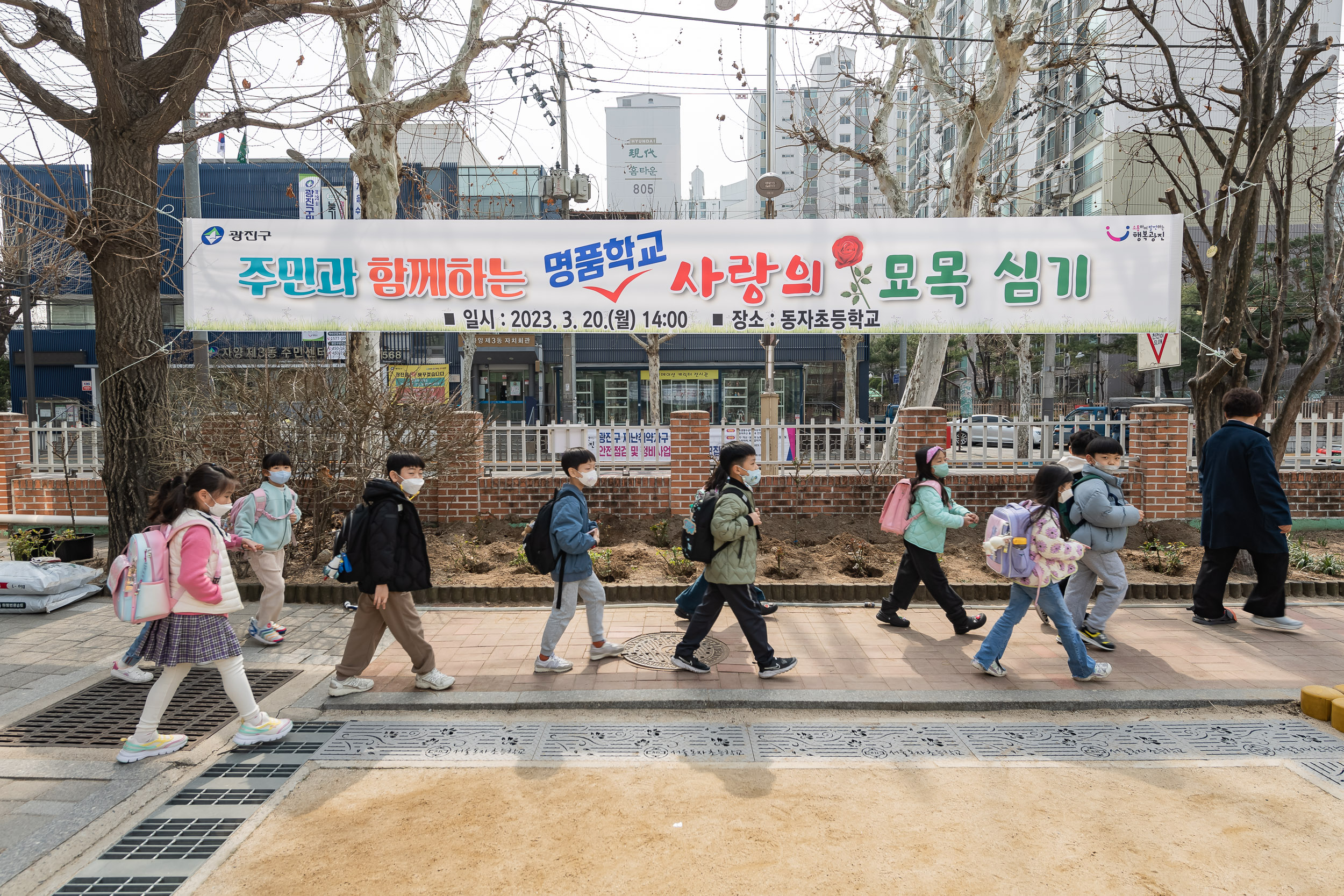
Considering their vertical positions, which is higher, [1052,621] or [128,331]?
[128,331]

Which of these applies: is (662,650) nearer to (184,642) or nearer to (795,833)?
(795,833)

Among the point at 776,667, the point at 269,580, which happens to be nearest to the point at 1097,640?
the point at 776,667

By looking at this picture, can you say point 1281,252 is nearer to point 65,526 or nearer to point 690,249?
point 690,249

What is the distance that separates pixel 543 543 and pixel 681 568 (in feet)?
8.65

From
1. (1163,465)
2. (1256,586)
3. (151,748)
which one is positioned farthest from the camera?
(1163,465)

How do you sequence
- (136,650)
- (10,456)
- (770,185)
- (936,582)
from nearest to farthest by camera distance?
(136,650) < (936,582) < (10,456) < (770,185)

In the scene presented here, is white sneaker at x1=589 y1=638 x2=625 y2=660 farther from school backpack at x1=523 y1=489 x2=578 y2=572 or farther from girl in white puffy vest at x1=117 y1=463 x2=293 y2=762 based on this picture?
girl in white puffy vest at x1=117 y1=463 x2=293 y2=762

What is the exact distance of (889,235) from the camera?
792 centimetres

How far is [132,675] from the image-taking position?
208 inches

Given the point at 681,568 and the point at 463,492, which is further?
the point at 463,492

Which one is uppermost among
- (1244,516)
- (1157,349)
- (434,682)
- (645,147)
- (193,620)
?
(645,147)

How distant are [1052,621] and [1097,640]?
88 centimetres

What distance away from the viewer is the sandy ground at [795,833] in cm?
313

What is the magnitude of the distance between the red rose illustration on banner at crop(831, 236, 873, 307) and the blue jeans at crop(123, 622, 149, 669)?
20.6 feet
